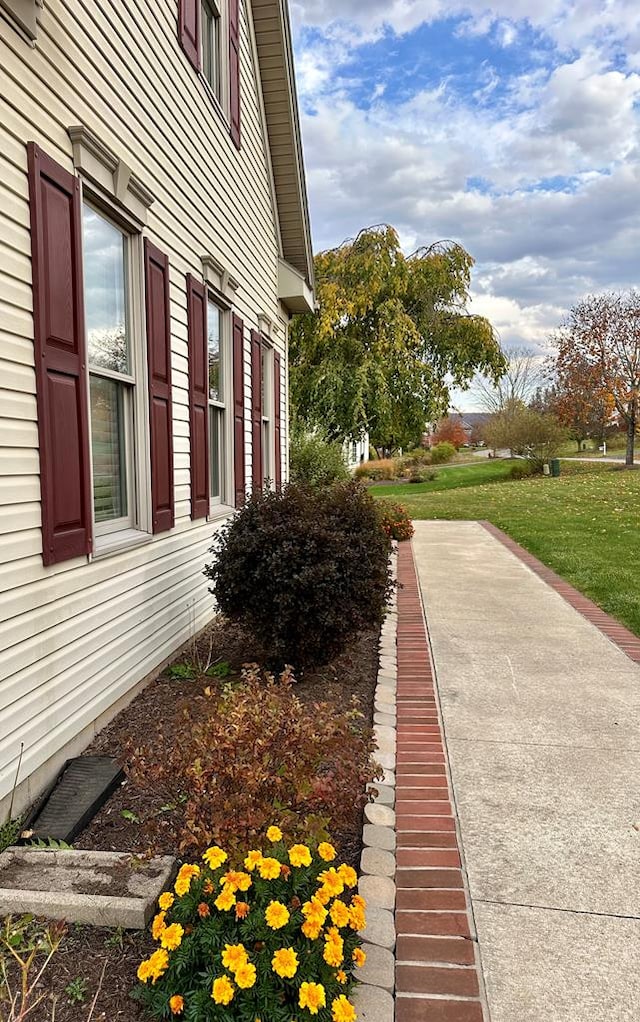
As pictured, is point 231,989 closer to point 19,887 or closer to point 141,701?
point 19,887

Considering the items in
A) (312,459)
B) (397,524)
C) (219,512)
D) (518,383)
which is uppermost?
(518,383)

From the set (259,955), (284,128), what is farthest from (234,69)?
(259,955)

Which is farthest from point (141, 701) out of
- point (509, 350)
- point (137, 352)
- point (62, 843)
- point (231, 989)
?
point (509, 350)

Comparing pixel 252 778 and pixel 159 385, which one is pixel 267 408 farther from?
pixel 252 778

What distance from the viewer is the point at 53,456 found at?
281 centimetres

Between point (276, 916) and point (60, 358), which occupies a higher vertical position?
point (60, 358)

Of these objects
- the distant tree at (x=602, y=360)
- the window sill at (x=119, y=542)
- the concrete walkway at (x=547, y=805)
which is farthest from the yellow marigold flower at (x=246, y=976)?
the distant tree at (x=602, y=360)

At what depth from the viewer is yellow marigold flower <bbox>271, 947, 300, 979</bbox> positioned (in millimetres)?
1567

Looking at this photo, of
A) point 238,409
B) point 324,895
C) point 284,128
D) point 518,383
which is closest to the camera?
point 324,895

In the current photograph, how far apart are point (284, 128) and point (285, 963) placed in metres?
8.02

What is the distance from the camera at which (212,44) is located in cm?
561

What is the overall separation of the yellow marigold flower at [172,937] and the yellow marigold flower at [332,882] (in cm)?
39

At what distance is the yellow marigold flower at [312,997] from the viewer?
5.03 feet

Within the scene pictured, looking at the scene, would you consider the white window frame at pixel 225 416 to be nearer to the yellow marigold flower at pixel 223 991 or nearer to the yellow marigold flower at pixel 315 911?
the yellow marigold flower at pixel 315 911
